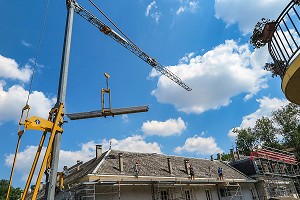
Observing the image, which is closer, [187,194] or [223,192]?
[187,194]

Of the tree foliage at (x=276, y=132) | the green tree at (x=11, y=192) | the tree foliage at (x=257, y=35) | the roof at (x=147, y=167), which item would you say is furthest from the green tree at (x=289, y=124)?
the green tree at (x=11, y=192)

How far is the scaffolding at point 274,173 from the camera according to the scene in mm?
31570

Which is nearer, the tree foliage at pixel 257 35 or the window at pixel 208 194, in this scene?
the tree foliage at pixel 257 35

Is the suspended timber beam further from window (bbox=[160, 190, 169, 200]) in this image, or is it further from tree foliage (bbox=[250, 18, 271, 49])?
tree foliage (bbox=[250, 18, 271, 49])

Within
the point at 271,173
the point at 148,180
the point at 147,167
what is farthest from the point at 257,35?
the point at 271,173

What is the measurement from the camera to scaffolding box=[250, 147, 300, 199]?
31.6 metres

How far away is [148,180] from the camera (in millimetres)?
21578

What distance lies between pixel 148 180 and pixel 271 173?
18.2 m

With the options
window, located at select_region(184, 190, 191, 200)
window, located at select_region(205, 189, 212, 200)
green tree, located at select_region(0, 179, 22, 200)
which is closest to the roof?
window, located at select_region(184, 190, 191, 200)

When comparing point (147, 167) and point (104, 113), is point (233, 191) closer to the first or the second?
point (147, 167)

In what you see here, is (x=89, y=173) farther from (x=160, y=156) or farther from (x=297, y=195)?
(x=297, y=195)

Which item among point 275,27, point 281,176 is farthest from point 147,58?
point 275,27

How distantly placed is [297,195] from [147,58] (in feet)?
88.6

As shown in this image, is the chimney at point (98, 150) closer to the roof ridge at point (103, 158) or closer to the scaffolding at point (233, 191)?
the roof ridge at point (103, 158)
